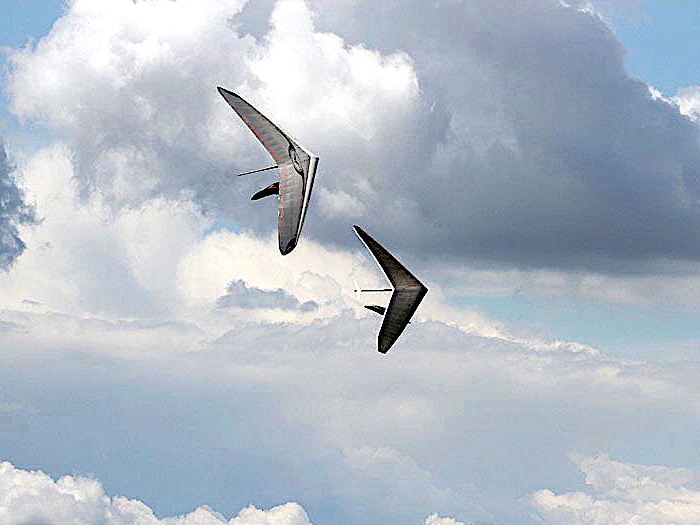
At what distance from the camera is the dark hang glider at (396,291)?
95.4 meters

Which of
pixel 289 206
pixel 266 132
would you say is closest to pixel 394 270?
pixel 289 206

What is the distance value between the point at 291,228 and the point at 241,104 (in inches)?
1012

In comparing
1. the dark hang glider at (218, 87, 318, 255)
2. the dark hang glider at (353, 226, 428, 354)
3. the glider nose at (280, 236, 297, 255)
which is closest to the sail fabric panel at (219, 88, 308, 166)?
the dark hang glider at (218, 87, 318, 255)

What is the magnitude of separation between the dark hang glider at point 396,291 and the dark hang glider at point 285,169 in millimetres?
7217

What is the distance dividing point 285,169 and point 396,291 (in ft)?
52.8

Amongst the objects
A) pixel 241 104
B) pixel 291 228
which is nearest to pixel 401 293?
pixel 291 228

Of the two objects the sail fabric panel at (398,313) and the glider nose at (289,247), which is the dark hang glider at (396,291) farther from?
the glider nose at (289,247)

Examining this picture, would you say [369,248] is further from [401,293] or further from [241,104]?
[241,104]

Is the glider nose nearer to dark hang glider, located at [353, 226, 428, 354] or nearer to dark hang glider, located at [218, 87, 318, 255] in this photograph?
dark hang glider, located at [218, 87, 318, 255]

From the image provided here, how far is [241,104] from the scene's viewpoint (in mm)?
108062

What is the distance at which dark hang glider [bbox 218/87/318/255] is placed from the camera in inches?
3453

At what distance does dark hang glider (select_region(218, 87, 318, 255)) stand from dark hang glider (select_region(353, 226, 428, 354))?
7217mm

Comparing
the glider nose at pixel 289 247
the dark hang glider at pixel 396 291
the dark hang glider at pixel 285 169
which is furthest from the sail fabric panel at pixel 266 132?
the glider nose at pixel 289 247

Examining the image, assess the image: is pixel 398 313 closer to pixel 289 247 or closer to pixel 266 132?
pixel 289 247
